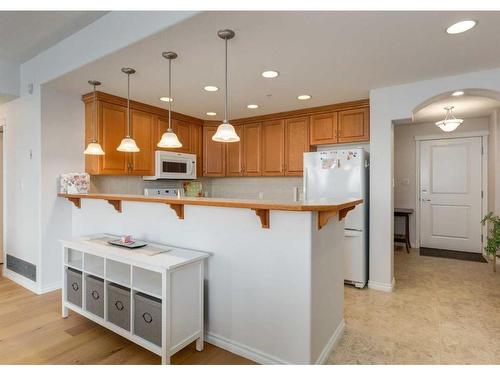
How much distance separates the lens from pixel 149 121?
404 centimetres

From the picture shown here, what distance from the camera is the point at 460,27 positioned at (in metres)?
1.97

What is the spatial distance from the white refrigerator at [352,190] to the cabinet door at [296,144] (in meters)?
0.60

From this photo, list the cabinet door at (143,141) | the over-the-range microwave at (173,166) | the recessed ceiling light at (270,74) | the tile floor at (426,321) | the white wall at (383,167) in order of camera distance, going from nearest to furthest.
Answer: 1. the tile floor at (426,321)
2. the recessed ceiling light at (270,74)
3. the white wall at (383,167)
4. the cabinet door at (143,141)
5. the over-the-range microwave at (173,166)

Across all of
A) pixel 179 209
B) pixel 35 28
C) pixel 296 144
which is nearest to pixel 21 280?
pixel 179 209

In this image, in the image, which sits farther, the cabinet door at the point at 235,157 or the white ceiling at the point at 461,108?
the cabinet door at the point at 235,157

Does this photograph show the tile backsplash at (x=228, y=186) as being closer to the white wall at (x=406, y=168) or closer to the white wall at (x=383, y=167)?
the white wall at (x=383, y=167)

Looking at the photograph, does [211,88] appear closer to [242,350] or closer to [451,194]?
[242,350]

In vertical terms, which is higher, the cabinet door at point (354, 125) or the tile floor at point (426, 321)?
the cabinet door at point (354, 125)

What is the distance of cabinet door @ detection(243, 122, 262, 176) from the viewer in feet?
15.0

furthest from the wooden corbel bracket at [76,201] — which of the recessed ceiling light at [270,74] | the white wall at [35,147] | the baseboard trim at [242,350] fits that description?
the recessed ceiling light at [270,74]

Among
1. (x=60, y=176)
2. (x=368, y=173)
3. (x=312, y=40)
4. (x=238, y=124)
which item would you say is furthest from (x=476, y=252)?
(x=60, y=176)

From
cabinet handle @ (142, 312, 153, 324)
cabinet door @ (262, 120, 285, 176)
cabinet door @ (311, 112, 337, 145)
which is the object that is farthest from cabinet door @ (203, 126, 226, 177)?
cabinet handle @ (142, 312, 153, 324)

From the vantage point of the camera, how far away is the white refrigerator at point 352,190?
11.0 ft
